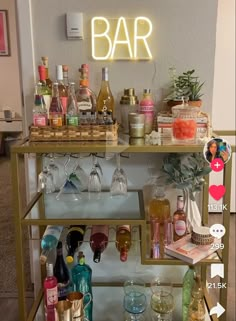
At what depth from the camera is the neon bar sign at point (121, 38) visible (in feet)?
5.04

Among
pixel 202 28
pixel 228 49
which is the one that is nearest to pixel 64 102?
pixel 202 28

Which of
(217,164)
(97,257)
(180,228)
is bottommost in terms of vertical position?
(97,257)

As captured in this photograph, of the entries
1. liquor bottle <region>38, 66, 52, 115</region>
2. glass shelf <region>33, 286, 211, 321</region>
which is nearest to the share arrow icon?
glass shelf <region>33, 286, 211, 321</region>

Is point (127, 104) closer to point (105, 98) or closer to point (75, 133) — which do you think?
point (105, 98)

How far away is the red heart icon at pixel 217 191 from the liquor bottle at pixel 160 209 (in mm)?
194

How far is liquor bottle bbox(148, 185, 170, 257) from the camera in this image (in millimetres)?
1550

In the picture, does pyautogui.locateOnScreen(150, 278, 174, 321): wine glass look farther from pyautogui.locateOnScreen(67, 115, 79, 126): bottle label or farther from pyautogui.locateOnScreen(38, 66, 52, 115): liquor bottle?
pyautogui.locateOnScreen(38, 66, 52, 115): liquor bottle

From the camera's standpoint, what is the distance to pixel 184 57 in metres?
1.58

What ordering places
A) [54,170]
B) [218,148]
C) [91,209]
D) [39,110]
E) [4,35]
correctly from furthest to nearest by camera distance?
[4,35] < [54,170] < [91,209] < [39,110] < [218,148]

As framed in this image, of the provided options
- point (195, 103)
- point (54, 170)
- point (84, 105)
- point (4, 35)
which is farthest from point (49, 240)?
point (4, 35)

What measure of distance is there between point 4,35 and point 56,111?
4017 millimetres

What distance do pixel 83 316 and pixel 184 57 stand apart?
1.15 m

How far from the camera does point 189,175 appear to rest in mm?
1513

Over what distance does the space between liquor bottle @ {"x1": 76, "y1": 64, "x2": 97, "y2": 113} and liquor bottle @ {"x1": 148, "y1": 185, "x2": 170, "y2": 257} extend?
46 centimetres
